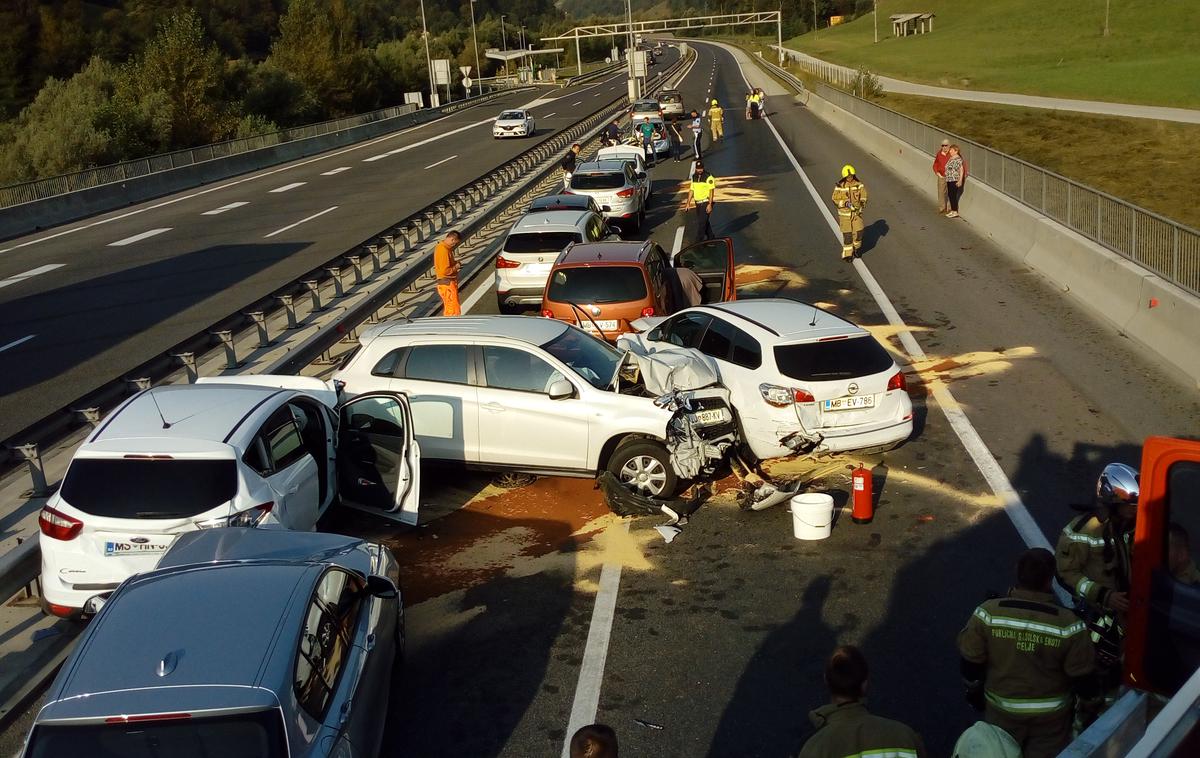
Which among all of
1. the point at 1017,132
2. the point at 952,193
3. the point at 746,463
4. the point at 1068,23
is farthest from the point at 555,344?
the point at 1068,23

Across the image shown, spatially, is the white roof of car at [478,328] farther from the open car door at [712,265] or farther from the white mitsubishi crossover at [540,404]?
the open car door at [712,265]

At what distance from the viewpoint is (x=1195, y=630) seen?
5.13 meters

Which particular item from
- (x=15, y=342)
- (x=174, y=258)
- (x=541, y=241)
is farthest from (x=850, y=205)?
(x=174, y=258)

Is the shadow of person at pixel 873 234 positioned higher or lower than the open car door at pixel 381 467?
lower

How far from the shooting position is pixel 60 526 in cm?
822

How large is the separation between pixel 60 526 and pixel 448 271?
9.56 meters

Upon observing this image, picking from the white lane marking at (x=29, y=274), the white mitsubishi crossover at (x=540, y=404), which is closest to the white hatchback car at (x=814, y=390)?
the white mitsubishi crossover at (x=540, y=404)

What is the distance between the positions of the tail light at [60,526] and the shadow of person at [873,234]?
17603 mm

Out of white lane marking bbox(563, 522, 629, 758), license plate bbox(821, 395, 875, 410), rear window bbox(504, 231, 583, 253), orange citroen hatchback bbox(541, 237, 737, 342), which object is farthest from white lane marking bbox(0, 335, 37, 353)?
license plate bbox(821, 395, 875, 410)

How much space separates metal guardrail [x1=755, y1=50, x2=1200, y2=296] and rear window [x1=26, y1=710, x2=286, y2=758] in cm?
1315

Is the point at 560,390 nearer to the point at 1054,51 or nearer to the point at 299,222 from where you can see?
the point at 299,222

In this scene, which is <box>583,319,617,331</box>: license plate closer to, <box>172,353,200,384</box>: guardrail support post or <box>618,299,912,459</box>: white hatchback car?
<box>618,299,912,459</box>: white hatchback car

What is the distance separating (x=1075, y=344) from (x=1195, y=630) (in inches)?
449

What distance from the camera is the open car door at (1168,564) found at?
5.15 meters
